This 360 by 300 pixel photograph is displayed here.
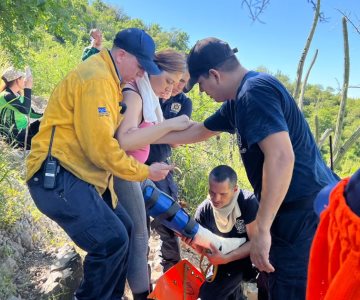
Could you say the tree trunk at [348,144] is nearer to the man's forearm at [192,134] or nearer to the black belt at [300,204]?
the man's forearm at [192,134]

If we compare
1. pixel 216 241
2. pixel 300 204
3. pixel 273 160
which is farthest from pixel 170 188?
pixel 273 160

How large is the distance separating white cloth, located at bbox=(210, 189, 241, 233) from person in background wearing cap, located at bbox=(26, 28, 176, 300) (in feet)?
3.17

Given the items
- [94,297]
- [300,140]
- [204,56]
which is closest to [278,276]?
[300,140]

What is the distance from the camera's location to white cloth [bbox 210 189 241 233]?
2994 millimetres

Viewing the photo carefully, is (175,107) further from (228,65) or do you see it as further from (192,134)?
(228,65)

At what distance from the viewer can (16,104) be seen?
5059 mm

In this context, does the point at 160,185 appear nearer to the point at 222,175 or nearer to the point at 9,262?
the point at 222,175

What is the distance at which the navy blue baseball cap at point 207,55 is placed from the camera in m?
2.15

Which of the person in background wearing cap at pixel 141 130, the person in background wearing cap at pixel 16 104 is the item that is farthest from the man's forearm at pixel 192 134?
the person in background wearing cap at pixel 16 104

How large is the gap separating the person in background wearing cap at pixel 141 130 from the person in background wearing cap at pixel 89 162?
12cm

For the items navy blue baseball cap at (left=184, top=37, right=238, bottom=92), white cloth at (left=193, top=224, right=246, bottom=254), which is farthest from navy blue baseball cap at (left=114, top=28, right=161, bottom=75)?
white cloth at (left=193, top=224, right=246, bottom=254)

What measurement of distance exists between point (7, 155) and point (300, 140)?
8.96 ft

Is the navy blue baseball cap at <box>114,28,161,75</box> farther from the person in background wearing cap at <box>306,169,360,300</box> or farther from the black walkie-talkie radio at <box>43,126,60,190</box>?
the person in background wearing cap at <box>306,169,360,300</box>

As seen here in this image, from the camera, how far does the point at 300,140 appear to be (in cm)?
214
